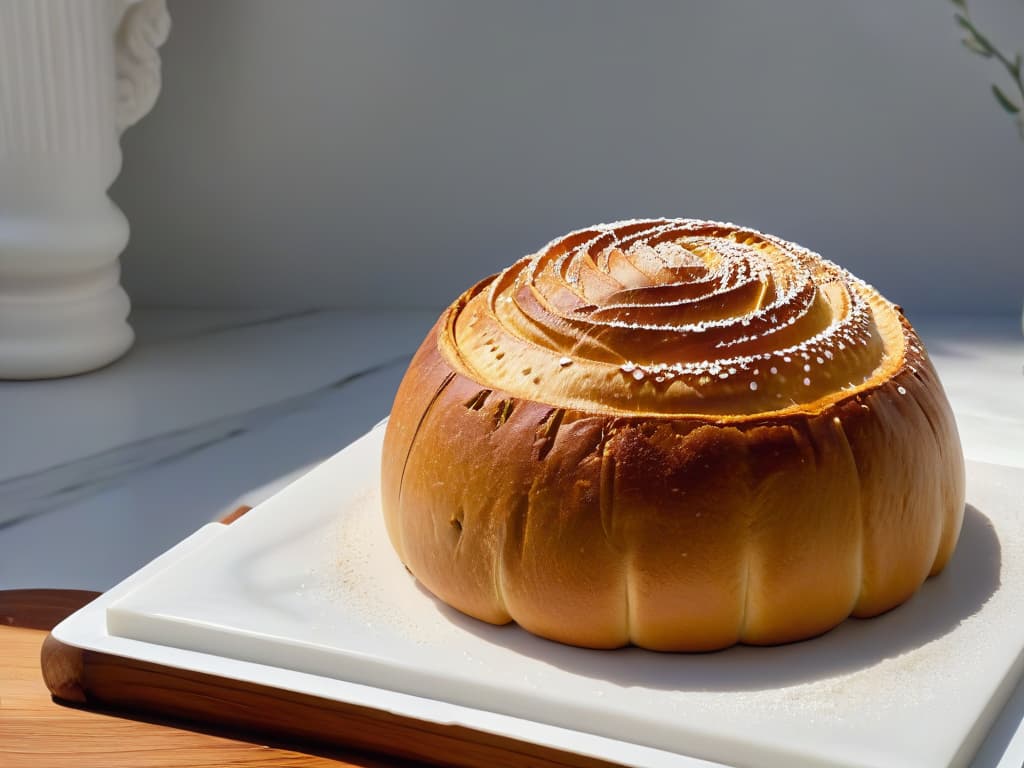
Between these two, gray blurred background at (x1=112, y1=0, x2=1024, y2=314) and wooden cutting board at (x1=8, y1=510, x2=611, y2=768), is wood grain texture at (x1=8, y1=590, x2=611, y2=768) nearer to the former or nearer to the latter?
wooden cutting board at (x1=8, y1=510, x2=611, y2=768)

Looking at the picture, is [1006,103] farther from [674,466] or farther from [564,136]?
[674,466]

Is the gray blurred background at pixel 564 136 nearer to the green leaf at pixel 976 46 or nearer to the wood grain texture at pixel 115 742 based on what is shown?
the green leaf at pixel 976 46

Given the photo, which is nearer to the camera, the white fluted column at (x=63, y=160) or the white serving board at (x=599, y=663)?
the white serving board at (x=599, y=663)

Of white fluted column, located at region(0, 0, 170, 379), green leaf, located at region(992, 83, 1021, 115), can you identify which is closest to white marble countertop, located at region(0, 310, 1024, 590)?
white fluted column, located at region(0, 0, 170, 379)

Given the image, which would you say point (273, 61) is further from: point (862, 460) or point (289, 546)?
point (862, 460)

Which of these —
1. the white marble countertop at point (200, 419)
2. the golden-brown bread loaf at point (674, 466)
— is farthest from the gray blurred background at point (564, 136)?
the golden-brown bread loaf at point (674, 466)

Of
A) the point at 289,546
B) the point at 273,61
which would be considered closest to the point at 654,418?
the point at 289,546

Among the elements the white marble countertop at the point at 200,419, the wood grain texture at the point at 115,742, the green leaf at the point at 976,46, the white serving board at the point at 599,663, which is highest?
the green leaf at the point at 976,46

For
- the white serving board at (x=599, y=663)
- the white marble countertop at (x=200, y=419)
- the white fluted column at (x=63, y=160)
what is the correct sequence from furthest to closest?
the white fluted column at (x=63, y=160), the white marble countertop at (x=200, y=419), the white serving board at (x=599, y=663)
